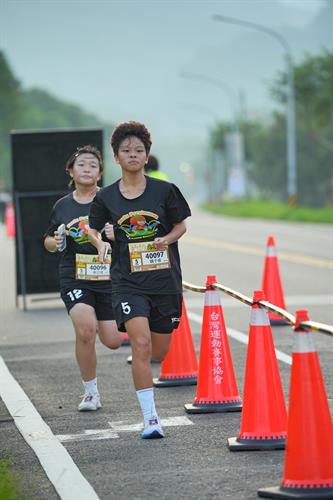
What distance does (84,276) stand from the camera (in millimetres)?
9586

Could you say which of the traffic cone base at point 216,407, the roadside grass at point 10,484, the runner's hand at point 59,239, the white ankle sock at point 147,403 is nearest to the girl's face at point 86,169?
the runner's hand at point 59,239

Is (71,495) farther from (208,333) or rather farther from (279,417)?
(208,333)

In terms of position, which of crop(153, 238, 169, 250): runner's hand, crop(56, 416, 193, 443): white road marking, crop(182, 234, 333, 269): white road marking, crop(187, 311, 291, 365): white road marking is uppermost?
crop(153, 238, 169, 250): runner's hand

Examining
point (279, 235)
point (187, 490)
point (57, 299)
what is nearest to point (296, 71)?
point (279, 235)

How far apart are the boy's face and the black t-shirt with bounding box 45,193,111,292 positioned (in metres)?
1.28

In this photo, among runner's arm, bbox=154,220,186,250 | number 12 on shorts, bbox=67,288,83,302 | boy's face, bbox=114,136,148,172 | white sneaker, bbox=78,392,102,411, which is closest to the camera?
runner's arm, bbox=154,220,186,250

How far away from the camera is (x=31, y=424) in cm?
884

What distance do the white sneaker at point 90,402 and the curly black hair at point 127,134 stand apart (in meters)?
1.83

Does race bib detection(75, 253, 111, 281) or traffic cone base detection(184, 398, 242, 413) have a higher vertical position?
race bib detection(75, 253, 111, 281)

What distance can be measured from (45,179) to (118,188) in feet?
29.8

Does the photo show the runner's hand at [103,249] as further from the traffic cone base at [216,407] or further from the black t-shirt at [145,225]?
the traffic cone base at [216,407]

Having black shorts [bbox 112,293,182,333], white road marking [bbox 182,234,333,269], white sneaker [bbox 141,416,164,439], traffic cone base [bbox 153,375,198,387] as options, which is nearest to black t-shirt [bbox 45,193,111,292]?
traffic cone base [bbox 153,375,198,387]

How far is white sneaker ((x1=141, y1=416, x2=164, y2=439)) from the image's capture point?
A: 8133mm

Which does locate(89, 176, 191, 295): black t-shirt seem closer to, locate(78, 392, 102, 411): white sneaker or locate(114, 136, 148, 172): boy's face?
locate(114, 136, 148, 172): boy's face
